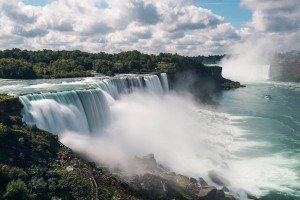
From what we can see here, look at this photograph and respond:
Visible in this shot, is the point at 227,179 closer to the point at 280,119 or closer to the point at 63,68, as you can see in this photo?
the point at 280,119

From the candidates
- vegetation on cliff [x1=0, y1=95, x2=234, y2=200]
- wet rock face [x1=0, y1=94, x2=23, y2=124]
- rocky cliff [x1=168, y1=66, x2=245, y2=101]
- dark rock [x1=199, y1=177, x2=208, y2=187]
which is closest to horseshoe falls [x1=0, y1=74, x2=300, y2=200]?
wet rock face [x1=0, y1=94, x2=23, y2=124]

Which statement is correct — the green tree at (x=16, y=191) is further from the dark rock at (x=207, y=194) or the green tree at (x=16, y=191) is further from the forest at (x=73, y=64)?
the forest at (x=73, y=64)

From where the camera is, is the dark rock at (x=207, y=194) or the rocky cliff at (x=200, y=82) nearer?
the dark rock at (x=207, y=194)

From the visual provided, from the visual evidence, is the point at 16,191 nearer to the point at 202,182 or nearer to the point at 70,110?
the point at 70,110

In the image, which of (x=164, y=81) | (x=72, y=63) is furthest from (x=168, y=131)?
(x=72, y=63)

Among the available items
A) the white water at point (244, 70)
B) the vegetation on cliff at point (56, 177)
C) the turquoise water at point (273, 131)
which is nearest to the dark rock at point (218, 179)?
the vegetation on cliff at point (56, 177)

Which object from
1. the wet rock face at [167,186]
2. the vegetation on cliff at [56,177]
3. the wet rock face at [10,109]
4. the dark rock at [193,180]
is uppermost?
the wet rock face at [10,109]

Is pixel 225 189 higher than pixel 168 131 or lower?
lower
